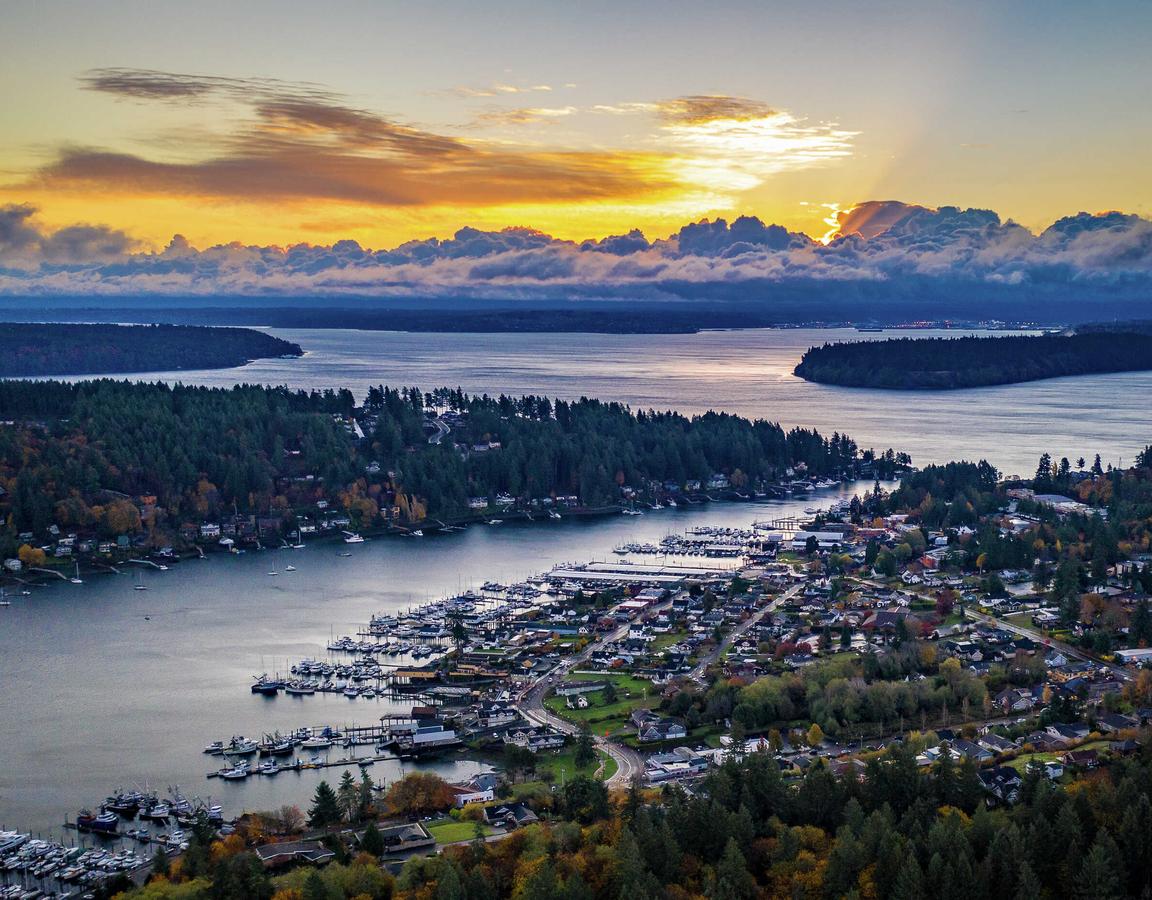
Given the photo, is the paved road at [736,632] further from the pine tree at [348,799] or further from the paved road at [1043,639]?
the pine tree at [348,799]

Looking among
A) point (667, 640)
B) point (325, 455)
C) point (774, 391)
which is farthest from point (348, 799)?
point (774, 391)

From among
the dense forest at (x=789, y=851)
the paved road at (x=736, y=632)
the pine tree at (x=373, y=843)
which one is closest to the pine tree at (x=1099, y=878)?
the dense forest at (x=789, y=851)

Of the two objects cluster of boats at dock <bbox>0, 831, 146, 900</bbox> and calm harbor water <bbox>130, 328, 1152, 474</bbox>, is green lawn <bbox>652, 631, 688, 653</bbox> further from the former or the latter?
calm harbor water <bbox>130, 328, 1152, 474</bbox>

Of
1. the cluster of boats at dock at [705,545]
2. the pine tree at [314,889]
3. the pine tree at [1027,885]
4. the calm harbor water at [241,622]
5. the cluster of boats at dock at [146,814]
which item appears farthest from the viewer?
the cluster of boats at dock at [705,545]

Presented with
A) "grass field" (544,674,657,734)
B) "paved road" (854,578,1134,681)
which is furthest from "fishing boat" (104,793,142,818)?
"paved road" (854,578,1134,681)

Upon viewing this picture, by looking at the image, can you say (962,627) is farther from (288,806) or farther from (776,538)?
(288,806)

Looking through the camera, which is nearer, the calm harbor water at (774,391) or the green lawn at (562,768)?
the green lawn at (562,768)

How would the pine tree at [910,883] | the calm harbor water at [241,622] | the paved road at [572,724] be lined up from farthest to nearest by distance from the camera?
the calm harbor water at [241,622] < the paved road at [572,724] < the pine tree at [910,883]
